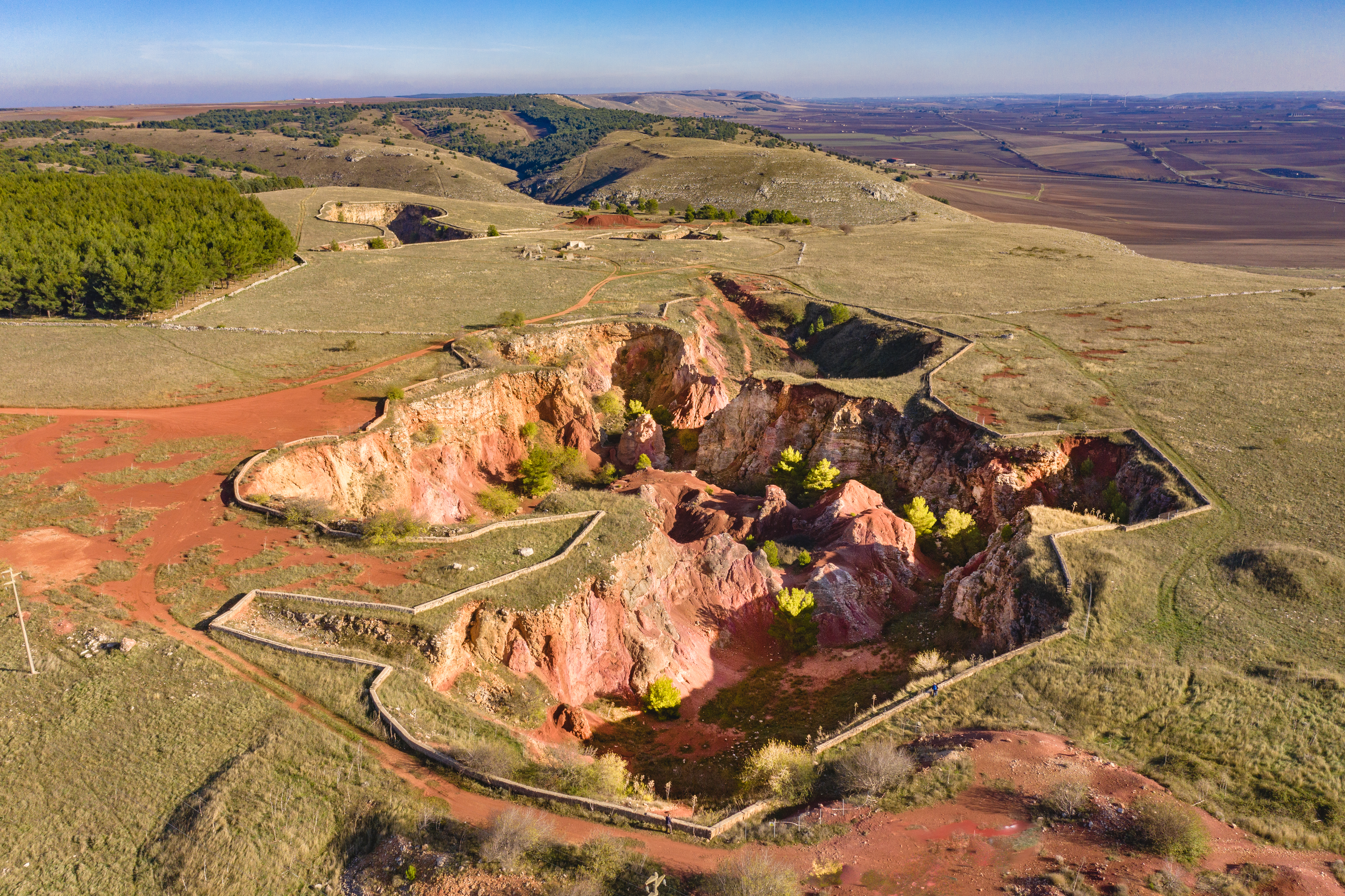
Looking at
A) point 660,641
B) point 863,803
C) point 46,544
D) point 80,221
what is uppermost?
point 80,221

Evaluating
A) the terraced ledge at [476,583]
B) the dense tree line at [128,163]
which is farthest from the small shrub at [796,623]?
the dense tree line at [128,163]

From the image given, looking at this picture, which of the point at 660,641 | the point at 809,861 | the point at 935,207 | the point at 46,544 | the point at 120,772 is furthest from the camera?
the point at 935,207

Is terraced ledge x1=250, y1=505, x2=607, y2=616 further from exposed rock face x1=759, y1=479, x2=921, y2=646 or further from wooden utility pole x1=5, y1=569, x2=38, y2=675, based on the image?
exposed rock face x1=759, y1=479, x2=921, y2=646

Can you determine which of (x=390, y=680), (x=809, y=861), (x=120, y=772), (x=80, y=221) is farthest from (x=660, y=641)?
(x=80, y=221)

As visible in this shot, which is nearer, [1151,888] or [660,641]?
[1151,888]

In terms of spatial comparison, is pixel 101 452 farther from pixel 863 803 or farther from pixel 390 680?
pixel 863 803

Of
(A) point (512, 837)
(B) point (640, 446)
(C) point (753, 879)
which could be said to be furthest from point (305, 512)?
(B) point (640, 446)

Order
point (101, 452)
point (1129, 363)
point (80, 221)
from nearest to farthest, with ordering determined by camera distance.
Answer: point (101, 452), point (1129, 363), point (80, 221)
